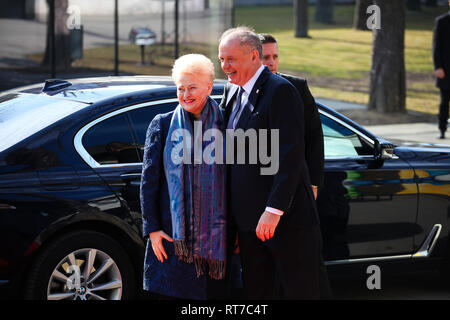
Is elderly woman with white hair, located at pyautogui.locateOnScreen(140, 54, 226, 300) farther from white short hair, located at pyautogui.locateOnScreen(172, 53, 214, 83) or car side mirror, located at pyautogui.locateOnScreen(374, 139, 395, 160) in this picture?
car side mirror, located at pyautogui.locateOnScreen(374, 139, 395, 160)

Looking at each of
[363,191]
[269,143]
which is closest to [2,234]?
[269,143]

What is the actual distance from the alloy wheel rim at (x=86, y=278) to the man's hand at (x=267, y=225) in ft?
4.31

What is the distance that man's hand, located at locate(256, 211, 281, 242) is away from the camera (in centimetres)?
368

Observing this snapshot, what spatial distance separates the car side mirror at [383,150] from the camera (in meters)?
5.41

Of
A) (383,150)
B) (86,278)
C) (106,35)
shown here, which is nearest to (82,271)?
(86,278)

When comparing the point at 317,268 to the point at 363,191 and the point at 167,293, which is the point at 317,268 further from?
the point at 363,191

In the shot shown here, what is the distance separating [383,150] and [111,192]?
1863mm

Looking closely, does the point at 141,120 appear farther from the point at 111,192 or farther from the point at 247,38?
the point at 247,38

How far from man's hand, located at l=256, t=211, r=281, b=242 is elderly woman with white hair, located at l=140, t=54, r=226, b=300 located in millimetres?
179

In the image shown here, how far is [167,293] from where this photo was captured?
3.85m

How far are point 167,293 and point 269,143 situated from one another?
86 centimetres

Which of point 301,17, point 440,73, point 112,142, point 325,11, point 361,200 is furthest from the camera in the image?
point 325,11

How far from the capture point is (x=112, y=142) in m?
4.87

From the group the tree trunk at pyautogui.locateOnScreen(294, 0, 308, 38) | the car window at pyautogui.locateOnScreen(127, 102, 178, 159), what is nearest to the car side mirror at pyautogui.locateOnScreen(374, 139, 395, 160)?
the car window at pyautogui.locateOnScreen(127, 102, 178, 159)
